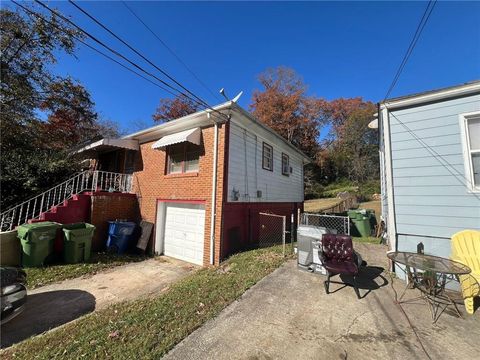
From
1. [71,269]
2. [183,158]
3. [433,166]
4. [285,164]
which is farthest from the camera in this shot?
[285,164]

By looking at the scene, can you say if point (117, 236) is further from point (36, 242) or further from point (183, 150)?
point (183, 150)

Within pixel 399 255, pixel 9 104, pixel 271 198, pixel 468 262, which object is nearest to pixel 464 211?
pixel 468 262

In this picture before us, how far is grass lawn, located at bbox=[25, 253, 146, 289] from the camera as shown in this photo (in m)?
5.85

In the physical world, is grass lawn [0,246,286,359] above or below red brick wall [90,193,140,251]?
below

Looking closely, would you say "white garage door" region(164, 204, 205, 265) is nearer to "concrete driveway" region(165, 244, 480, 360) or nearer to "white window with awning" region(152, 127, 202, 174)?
"white window with awning" region(152, 127, 202, 174)

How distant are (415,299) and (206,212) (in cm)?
551

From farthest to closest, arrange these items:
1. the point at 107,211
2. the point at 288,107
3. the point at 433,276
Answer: the point at 288,107 < the point at 107,211 < the point at 433,276

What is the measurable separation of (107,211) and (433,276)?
10.1 meters

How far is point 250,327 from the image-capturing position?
11.7 ft

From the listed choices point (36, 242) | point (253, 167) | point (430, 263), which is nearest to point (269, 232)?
point (253, 167)

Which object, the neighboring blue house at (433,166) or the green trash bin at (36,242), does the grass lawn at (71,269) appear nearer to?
the green trash bin at (36,242)

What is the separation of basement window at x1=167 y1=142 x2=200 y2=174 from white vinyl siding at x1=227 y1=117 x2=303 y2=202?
1.46 metres

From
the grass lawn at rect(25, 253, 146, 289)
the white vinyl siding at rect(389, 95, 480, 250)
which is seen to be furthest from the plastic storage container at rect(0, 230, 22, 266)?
the white vinyl siding at rect(389, 95, 480, 250)

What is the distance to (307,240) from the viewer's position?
5852mm
